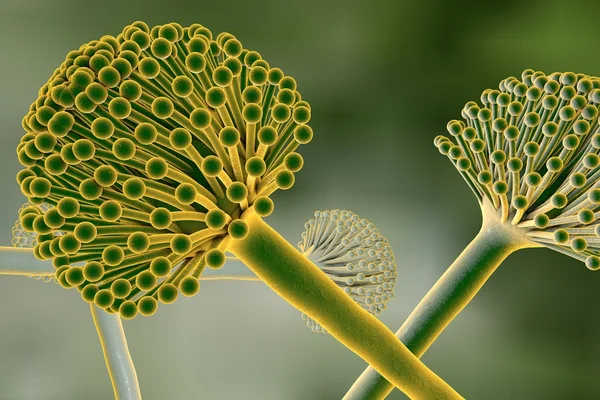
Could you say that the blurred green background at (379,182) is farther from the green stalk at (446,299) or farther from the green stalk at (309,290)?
the green stalk at (309,290)

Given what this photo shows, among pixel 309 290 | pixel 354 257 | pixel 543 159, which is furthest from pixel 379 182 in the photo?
pixel 309 290

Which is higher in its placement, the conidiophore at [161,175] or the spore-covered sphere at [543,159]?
the spore-covered sphere at [543,159]

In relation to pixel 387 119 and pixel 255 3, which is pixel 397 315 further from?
pixel 255 3

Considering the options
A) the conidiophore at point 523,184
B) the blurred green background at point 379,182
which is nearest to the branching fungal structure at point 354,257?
the blurred green background at point 379,182

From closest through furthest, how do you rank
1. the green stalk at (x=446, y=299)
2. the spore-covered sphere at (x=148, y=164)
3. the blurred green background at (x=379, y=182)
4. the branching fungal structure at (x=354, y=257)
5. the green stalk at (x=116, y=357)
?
the spore-covered sphere at (x=148, y=164) < the green stalk at (x=446, y=299) < the green stalk at (x=116, y=357) < the branching fungal structure at (x=354, y=257) < the blurred green background at (x=379, y=182)

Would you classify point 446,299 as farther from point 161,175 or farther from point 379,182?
point 379,182

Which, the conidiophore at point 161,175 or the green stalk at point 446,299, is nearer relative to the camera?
the conidiophore at point 161,175
